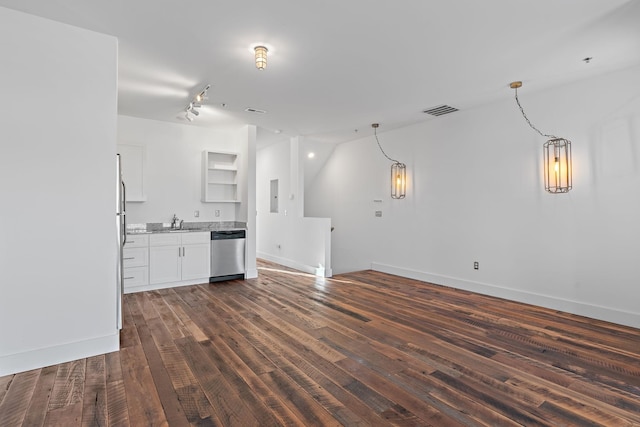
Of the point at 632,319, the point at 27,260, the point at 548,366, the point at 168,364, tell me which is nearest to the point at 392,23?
the point at 548,366

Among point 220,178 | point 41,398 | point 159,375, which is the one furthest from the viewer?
point 220,178

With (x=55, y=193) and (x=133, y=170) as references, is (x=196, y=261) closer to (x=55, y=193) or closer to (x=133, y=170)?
(x=133, y=170)

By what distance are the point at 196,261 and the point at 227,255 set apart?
505 millimetres

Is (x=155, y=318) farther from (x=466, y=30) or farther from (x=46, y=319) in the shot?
(x=466, y=30)

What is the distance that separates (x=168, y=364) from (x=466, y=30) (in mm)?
3665

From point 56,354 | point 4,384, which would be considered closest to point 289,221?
point 56,354

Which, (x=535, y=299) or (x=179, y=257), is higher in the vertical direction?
(x=179, y=257)

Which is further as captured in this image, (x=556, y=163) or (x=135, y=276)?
(x=135, y=276)

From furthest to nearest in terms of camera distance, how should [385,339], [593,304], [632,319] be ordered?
[593,304], [632,319], [385,339]

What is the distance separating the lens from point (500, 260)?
4.67 meters

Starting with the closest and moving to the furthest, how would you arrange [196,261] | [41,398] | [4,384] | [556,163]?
[41,398], [4,384], [556,163], [196,261]

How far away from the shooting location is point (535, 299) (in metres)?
4.29

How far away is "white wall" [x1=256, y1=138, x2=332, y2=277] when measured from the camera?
19.9 feet

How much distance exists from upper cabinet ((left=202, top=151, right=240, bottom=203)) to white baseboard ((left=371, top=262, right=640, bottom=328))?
343 cm
